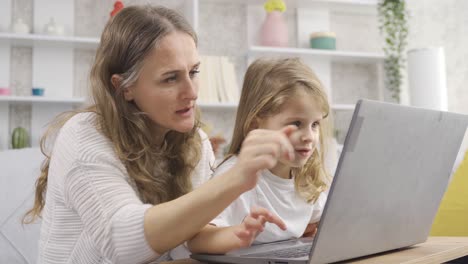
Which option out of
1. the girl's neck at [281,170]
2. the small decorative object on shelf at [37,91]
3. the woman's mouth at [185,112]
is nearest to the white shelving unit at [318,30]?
the small decorative object on shelf at [37,91]

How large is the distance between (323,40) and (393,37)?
480 mm

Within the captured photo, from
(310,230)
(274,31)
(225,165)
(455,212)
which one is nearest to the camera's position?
(225,165)

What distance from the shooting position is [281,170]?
52.4 inches

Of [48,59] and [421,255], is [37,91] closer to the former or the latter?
[48,59]

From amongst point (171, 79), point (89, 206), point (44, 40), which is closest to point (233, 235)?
point (89, 206)

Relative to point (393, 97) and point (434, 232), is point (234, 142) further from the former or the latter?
point (393, 97)

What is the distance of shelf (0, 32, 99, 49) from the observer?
2832 mm

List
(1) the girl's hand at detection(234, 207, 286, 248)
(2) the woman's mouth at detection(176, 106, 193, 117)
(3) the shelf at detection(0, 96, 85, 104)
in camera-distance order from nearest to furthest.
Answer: (1) the girl's hand at detection(234, 207, 286, 248) → (2) the woman's mouth at detection(176, 106, 193, 117) → (3) the shelf at detection(0, 96, 85, 104)

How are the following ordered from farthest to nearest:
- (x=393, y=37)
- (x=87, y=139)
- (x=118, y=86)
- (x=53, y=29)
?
(x=393, y=37) < (x=53, y=29) < (x=118, y=86) < (x=87, y=139)

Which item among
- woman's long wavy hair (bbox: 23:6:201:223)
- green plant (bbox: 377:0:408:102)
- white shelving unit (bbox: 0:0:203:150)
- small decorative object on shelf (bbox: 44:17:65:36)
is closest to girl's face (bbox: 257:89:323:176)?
woman's long wavy hair (bbox: 23:6:201:223)

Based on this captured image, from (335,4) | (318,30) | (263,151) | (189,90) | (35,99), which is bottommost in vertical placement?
(263,151)

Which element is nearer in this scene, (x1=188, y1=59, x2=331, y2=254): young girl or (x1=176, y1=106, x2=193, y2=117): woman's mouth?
(x1=176, y1=106, x2=193, y2=117): woman's mouth

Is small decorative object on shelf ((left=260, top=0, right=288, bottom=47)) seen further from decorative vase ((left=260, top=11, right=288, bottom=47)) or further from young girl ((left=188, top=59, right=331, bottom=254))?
young girl ((left=188, top=59, right=331, bottom=254))

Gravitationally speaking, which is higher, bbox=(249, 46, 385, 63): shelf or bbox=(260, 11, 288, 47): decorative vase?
bbox=(260, 11, 288, 47): decorative vase
